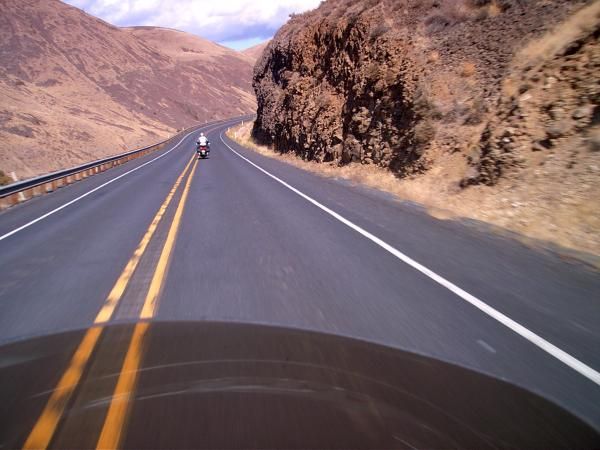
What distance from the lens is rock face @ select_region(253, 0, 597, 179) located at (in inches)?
672

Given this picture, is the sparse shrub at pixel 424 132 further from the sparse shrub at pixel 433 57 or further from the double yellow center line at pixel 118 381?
the double yellow center line at pixel 118 381

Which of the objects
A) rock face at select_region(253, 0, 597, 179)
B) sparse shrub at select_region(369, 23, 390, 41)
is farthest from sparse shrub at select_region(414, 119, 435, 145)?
sparse shrub at select_region(369, 23, 390, 41)

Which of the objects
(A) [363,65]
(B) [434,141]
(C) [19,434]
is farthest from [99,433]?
(A) [363,65]

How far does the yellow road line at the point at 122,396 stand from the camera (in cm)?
321

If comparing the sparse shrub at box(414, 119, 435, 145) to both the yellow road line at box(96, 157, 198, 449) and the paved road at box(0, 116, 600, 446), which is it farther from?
the yellow road line at box(96, 157, 198, 449)

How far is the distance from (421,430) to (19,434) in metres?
2.62

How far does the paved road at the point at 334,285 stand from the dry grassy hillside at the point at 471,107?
2165 mm

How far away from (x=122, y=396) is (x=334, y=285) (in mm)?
3497

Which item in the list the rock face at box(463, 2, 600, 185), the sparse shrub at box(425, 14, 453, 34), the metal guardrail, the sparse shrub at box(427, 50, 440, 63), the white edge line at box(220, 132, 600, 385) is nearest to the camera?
the white edge line at box(220, 132, 600, 385)

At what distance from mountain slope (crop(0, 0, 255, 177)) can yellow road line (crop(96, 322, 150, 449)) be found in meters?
35.5

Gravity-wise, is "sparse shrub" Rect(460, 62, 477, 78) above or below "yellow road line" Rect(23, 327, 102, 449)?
above

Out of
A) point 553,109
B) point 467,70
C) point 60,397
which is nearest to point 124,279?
point 60,397

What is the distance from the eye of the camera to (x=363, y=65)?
84.8 feet

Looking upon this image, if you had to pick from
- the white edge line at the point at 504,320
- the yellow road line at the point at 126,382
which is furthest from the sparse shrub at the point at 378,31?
the yellow road line at the point at 126,382
